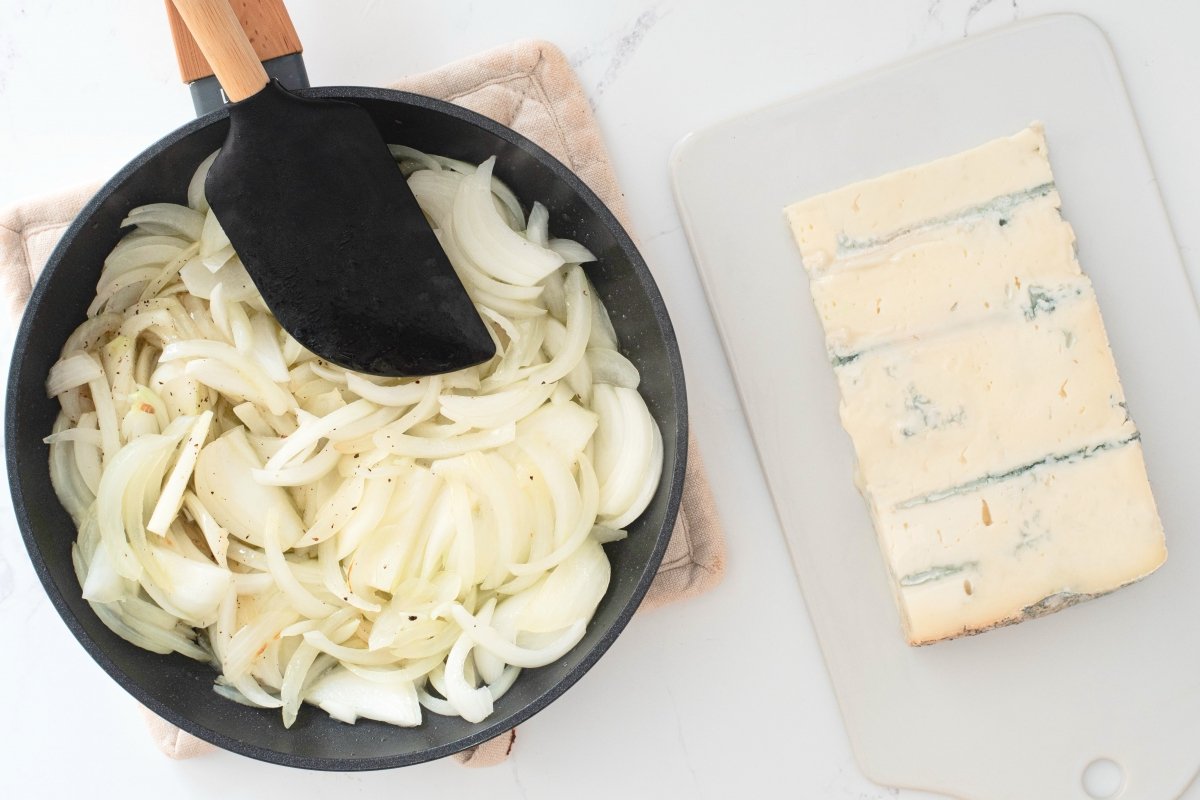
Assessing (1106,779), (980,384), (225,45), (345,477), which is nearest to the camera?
(225,45)

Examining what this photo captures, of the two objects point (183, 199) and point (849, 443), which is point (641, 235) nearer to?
point (849, 443)

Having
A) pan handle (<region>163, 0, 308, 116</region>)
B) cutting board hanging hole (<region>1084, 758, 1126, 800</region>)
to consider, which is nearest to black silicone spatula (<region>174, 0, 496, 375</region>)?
pan handle (<region>163, 0, 308, 116</region>)

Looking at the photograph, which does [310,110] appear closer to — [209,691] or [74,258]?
[74,258]

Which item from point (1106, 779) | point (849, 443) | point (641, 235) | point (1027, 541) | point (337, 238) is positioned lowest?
point (1106, 779)

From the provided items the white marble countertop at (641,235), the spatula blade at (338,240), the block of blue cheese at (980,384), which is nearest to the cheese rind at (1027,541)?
the block of blue cheese at (980,384)

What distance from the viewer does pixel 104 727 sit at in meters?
1.64

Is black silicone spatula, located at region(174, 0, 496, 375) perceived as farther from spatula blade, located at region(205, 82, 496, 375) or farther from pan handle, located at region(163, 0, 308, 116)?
pan handle, located at region(163, 0, 308, 116)

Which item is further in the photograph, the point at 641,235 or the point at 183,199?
the point at 641,235

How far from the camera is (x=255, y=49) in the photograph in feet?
4.44

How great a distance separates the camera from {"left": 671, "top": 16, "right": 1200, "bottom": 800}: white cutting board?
162 cm

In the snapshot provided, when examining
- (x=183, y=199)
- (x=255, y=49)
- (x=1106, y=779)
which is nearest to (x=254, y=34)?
(x=255, y=49)

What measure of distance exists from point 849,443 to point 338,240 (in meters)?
0.91

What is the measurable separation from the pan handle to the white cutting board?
2.11ft

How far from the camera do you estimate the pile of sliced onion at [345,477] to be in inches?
54.4
